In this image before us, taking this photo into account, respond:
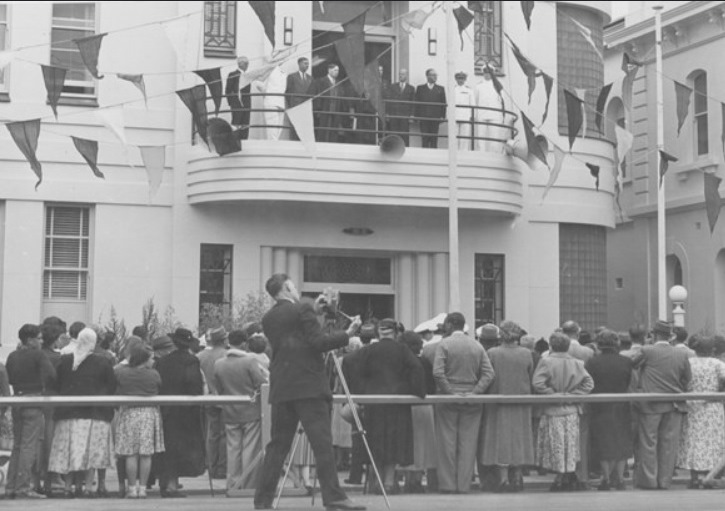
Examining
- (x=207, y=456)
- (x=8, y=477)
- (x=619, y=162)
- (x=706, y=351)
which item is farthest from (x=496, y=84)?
(x=8, y=477)

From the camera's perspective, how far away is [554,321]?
26000 millimetres

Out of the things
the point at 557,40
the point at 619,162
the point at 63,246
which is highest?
the point at 557,40

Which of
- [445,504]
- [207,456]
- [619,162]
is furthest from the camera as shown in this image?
[619,162]

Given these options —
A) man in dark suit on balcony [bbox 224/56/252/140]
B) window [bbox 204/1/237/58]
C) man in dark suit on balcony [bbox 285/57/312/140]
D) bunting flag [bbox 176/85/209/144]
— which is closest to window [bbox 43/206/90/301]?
man in dark suit on balcony [bbox 224/56/252/140]

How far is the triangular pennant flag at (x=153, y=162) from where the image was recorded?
70.5ft

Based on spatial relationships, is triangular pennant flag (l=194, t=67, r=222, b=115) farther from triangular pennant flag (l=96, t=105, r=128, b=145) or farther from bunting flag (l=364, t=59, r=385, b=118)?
bunting flag (l=364, t=59, r=385, b=118)

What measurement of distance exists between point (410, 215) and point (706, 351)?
A: 10.6m

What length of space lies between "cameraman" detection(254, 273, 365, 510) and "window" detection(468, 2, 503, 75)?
49.6 feet

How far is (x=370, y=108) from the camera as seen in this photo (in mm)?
24078

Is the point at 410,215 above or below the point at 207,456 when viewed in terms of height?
above

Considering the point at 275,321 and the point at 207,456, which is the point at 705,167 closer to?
the point at 207,456

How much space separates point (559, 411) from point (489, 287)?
37.4ft

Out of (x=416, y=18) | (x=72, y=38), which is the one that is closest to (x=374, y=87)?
(x=416, y=18)

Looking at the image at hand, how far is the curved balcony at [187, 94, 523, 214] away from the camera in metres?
23.3
